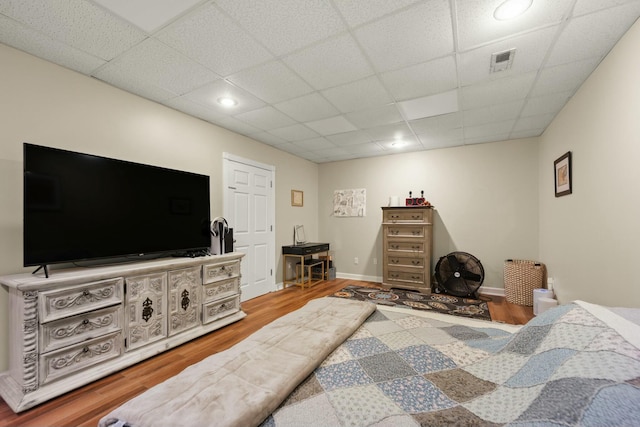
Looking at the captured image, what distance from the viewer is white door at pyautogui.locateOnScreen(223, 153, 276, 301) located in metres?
3.68

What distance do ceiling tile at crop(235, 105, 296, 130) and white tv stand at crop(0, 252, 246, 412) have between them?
71.6 inches

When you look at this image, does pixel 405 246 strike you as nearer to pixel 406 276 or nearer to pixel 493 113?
pixel 406 276

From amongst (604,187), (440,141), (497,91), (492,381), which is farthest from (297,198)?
(492,381)

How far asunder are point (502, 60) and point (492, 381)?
7.81 ft

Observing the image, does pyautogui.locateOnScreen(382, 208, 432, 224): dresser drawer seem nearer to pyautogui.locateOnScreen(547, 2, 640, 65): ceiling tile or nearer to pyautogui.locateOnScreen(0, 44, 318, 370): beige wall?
pyautogui.locateOnScreen(547, 2, 640, 65): ceiling tile

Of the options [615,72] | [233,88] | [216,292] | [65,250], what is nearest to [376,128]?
[233,88]

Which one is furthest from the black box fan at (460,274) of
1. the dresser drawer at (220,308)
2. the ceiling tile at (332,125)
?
the dresser drawer at (220,308)

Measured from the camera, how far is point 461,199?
4418mm

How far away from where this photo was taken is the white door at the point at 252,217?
368 cm

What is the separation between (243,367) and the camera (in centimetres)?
95

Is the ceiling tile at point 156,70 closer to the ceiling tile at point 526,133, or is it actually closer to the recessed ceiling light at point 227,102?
the recessed ceiling light at point 227,102

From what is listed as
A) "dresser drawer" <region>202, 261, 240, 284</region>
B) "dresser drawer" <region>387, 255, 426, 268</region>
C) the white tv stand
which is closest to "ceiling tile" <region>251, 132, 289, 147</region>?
"dresser drawer" <region>202, 261, 240, 284</region>

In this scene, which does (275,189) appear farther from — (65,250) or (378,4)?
(378,4)

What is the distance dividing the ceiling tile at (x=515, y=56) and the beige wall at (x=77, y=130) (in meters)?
2.99
